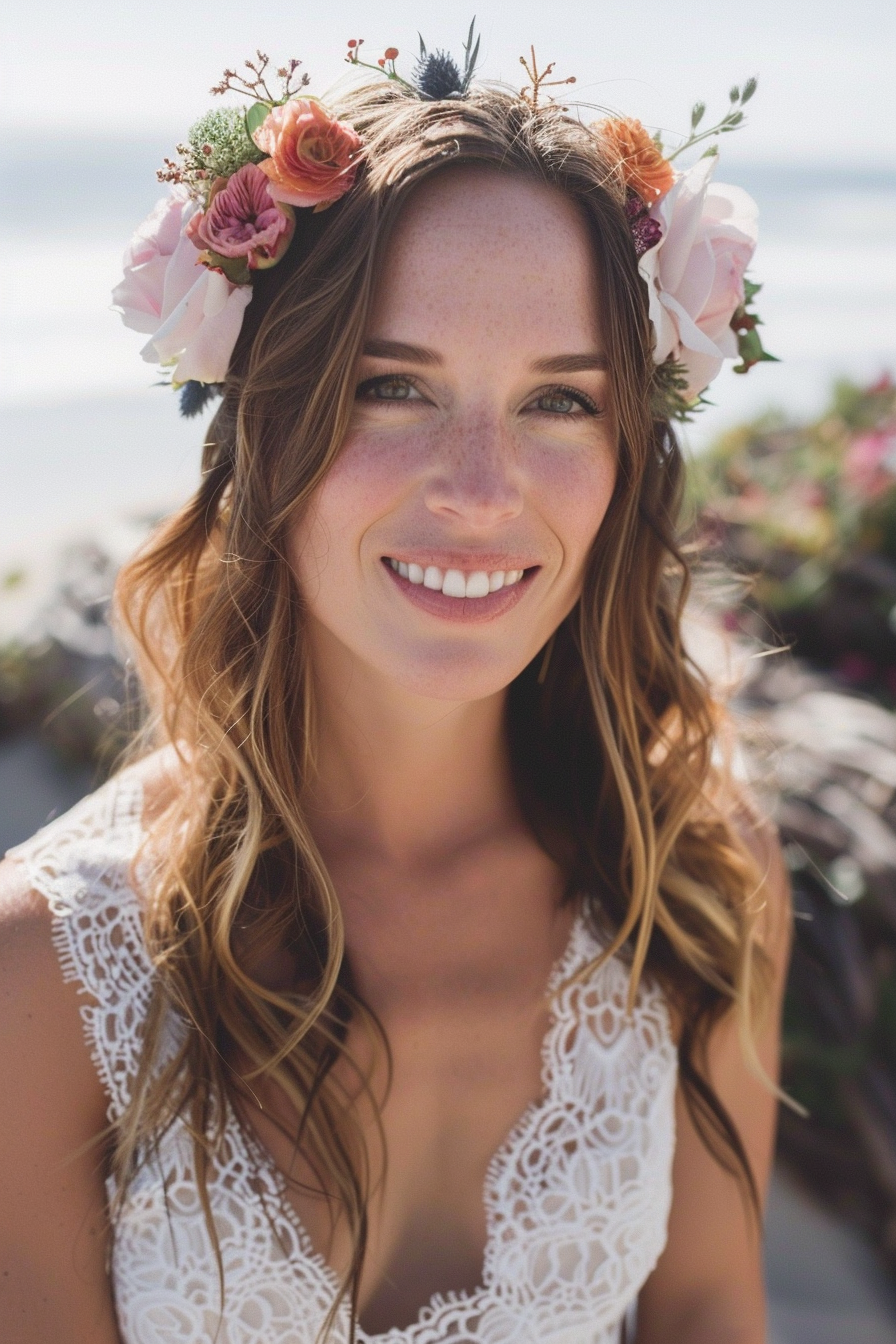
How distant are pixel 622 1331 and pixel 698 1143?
306 millimetres

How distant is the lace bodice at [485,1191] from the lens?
63.6 inches

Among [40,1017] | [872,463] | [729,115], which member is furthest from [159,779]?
[872,463]

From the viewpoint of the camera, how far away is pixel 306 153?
4.92ft

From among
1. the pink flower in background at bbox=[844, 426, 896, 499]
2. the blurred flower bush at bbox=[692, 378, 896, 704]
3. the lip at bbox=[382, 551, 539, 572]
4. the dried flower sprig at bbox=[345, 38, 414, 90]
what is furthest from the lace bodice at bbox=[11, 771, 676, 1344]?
the pink flower in background at bbox=[844, 426, 896, 499]

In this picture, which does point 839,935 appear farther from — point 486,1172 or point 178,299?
point 178,299

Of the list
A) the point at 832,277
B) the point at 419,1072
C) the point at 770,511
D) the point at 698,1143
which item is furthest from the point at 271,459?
the point at 832,277

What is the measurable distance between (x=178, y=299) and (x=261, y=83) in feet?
0.90

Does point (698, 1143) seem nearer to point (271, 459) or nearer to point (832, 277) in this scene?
point (271, 459)

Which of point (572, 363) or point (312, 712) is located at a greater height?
point (572, 363)

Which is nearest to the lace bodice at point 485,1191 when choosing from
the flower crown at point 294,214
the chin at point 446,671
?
the chin at point 446,671

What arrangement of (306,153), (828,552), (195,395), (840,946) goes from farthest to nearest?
1. (828,552)
2. (840,946)
3. (195,395)
4. (306,153)

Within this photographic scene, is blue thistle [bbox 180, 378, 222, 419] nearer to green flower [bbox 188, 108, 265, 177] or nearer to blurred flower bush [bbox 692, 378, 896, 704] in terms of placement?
green flower [bbox 188, 108, 265, 177]

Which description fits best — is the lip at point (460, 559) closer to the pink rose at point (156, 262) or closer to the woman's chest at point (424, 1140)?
the pink rose at point (156, 262)

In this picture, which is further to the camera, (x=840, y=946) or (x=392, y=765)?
(x=840, y=946)
